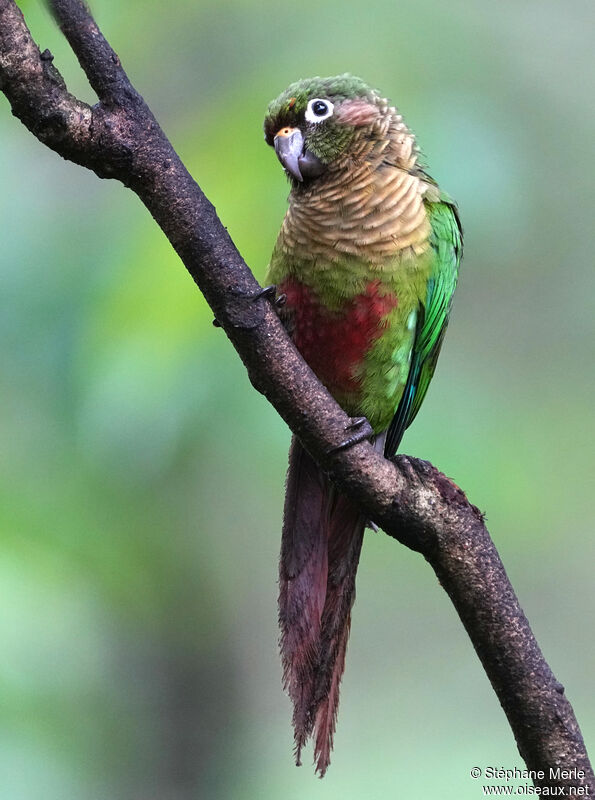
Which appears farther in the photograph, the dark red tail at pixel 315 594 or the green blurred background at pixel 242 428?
the green blurred background at pixel 242 428

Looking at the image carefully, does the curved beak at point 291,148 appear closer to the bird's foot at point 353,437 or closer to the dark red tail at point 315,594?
the dark red tail at point 315,594

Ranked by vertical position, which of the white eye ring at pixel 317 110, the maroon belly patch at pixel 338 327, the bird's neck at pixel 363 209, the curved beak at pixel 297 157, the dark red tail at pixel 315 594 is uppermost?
the white eye ring at pixel 317 110

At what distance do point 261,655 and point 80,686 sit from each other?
1153 mm

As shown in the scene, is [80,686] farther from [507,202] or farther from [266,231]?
[507,202]

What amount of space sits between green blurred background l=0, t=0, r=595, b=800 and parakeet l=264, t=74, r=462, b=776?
38 cm

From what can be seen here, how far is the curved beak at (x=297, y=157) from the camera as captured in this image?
94.3 inches

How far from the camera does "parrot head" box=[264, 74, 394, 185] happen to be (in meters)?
2.40

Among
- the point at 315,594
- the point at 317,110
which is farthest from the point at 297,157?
the point at 315,594

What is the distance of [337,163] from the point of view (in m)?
2.40

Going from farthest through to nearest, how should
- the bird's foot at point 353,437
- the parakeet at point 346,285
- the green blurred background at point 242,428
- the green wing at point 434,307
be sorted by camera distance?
the green blurred background at point 242,428 → the green wing at point 434,307 → the parakeet at point 346,285 → the bird's foot at point 353,437

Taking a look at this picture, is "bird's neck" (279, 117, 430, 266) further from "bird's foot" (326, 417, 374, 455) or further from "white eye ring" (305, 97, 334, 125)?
"bird's foot" (326, 417, 374, 455)

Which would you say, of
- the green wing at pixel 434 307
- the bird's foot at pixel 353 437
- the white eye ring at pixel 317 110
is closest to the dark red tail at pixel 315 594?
the green wing at pixel 434 307

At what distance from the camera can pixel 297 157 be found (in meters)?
2.40

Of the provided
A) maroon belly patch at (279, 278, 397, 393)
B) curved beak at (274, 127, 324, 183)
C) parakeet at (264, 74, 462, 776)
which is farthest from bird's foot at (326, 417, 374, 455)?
curved beak at (274, 127, 324, 183)
